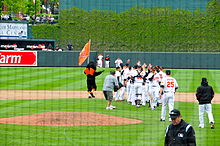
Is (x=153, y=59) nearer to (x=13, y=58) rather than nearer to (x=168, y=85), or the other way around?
(x=13, y=58)

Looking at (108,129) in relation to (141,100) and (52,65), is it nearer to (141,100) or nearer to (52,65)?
(141,100)

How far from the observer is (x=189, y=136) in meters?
7.14

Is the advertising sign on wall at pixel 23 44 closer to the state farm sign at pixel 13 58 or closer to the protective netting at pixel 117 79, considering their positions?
the protective netting at pixel 117 79

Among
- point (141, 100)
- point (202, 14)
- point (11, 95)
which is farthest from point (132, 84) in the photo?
point (202, 14)

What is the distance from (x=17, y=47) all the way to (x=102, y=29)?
6.77 m

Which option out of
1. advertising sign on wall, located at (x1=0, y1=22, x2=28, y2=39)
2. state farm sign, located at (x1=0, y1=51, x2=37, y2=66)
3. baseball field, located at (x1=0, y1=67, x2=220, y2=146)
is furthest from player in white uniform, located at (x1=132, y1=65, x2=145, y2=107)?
advertising sign on wall, located at (x1=0, y1=22, x2=28, y2=39)

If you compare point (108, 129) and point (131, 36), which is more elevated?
point (131, 36)

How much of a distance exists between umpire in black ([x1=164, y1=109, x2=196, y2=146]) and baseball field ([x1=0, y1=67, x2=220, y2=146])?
420 centimetres

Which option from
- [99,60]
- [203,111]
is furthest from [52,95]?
[99,60]

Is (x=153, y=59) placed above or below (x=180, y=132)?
above

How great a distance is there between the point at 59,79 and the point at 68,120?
573 inches

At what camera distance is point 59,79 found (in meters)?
29.2

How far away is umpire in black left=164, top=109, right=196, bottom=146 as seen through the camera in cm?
714

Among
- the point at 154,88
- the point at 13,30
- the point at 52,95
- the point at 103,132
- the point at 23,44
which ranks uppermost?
Result: the point at 13,30
